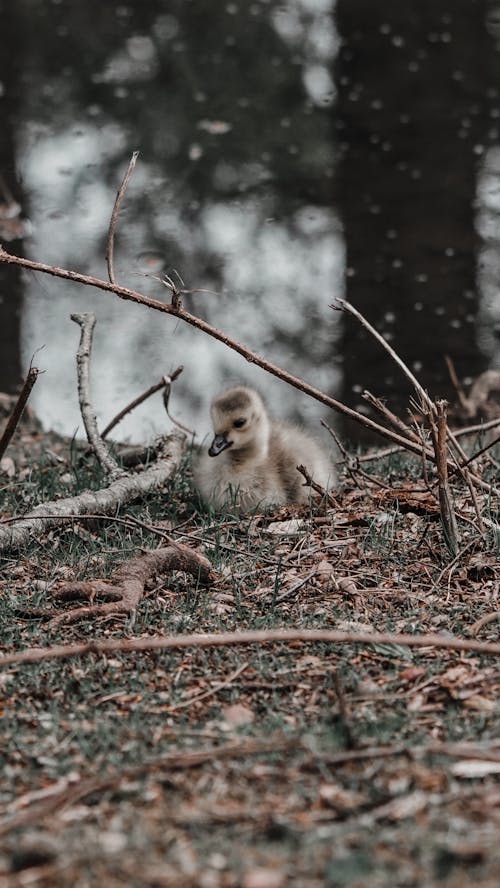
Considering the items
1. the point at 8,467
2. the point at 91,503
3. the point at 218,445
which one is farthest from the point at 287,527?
the point at 8,467

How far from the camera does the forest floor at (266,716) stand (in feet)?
6.95

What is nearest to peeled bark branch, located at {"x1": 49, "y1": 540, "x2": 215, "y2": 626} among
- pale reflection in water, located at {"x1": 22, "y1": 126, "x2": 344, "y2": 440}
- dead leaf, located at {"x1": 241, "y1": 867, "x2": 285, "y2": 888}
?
dead leaf, located at {"x1": 241, "y1": 867, "x2": 285, "y2": 888}

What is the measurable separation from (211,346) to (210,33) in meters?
6.56

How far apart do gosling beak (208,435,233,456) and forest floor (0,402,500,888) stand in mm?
301

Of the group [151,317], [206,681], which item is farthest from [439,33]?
[206,681]

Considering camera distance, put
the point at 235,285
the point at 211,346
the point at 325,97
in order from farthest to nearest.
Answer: the point at 325,97
the point at 235,285
the point at 211,346

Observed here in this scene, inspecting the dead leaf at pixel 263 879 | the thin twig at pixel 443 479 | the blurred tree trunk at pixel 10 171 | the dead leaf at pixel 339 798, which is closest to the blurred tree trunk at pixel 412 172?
the blurred tree trunk at pixel 10 171

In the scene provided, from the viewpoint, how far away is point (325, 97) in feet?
42.8

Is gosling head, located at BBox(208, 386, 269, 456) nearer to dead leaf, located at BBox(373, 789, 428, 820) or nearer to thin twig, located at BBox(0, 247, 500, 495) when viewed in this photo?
thin twig, located at BBox(0, 247, 500, 495)

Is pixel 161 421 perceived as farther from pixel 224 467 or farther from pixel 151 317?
pixel 224 467

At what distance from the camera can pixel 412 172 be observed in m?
11.9

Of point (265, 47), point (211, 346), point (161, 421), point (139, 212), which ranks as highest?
point (265, 47)

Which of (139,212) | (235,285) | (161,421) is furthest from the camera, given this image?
(139,212)

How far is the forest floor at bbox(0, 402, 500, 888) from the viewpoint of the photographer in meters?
2.12
